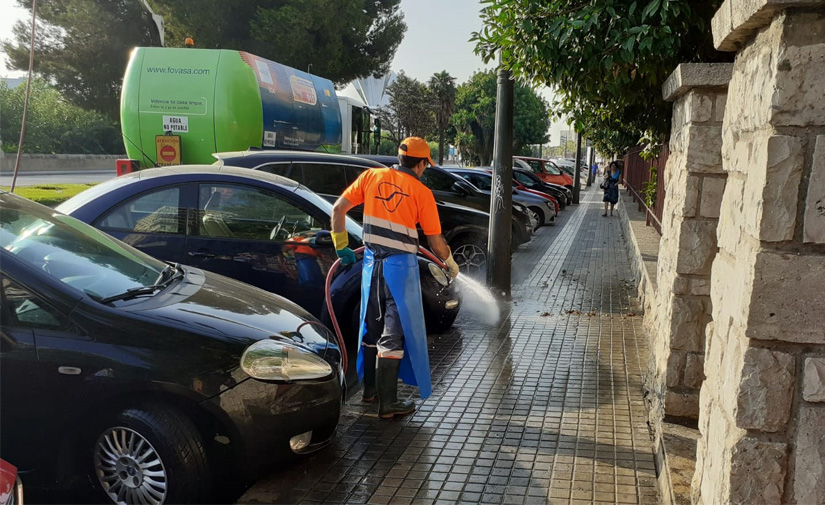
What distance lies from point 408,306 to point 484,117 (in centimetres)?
5343

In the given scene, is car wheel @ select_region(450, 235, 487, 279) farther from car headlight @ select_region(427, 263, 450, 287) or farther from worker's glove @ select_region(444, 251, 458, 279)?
worker's glove @ select_region(444, 251, 458, 279)

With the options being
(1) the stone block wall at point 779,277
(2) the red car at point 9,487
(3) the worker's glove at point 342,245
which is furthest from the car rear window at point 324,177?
(1) the stone block wall at point 779,277

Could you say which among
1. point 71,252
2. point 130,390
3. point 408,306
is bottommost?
point 130,390

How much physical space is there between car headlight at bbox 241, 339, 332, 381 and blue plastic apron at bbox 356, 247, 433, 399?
83 centimetres

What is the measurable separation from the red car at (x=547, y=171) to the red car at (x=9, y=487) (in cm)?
2701

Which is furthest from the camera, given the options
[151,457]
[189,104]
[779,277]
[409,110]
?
[409,110]

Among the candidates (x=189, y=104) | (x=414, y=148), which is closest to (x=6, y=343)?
(x=414, y=148)

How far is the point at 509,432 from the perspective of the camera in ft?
15.1

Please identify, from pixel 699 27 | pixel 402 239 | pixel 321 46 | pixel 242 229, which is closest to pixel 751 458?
pixel 402 239

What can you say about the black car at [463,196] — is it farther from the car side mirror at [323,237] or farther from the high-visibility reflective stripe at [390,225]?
the high-visibility reflective stripe at [390,225]

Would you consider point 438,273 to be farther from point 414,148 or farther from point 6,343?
point 6,343

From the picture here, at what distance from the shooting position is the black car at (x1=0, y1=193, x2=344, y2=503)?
3.36 metres

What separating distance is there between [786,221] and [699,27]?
10.5 feet

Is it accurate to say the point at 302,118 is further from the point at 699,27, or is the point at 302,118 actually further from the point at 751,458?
the point at 751,458
